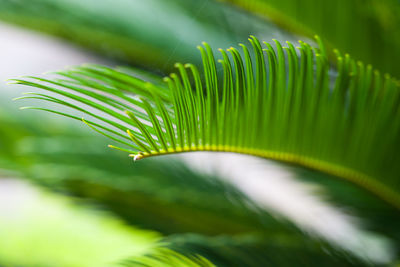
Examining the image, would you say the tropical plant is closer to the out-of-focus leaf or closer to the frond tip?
the frond tip

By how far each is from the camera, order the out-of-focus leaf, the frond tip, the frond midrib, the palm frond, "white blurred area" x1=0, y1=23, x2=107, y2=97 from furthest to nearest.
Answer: "white blurred area" x1=0, y1=23, x2=107, y2=97 → the out-of-focus leaf → the palm frond → the frond midrib → the frond tip

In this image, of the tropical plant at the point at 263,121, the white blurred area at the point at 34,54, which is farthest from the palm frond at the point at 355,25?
the white blurred area at the point at 34,54

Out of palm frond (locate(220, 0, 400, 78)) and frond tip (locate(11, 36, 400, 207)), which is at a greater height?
palm frond (locate(220, 0, 400, 78))

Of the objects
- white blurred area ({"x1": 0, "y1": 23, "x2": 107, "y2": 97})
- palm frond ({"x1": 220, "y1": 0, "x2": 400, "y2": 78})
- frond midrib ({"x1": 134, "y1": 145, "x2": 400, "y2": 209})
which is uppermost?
palm frond ({"x1": 220, "y1": 0, "x2": 400, "y2": 78})

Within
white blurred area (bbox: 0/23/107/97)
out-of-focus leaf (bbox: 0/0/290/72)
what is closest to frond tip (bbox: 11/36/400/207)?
out-of-focus leaf (bbox: 0/0/290/72)

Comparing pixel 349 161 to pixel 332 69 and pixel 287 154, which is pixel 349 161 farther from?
pixel 332 69

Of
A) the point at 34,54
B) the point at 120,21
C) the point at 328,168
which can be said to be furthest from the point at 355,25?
the point at 34,54

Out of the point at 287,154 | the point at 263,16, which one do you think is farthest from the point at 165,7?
the point at 287,154
